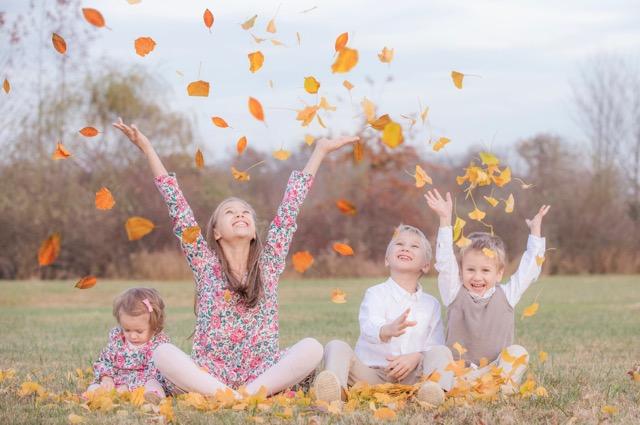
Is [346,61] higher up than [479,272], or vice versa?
[346,61]

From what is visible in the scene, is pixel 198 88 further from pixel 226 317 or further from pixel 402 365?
pixel 402 365

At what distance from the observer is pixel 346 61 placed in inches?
164

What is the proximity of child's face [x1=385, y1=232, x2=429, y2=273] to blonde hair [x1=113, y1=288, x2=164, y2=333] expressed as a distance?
1.41 meters

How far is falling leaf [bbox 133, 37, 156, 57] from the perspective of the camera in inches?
191

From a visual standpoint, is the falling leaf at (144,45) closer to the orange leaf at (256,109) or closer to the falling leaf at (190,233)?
the orange leaf at (256,109)

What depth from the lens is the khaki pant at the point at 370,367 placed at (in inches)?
193

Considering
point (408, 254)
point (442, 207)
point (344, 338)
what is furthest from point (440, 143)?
point (344, 338)

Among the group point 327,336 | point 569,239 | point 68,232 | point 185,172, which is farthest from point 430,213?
point 327,336

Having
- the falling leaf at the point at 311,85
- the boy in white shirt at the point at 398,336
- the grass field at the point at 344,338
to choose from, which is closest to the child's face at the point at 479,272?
the boy in white shirt at the point at 398,336

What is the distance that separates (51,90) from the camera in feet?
80.4

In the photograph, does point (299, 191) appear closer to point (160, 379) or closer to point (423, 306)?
point (423, 306)

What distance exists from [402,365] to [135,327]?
1.61m

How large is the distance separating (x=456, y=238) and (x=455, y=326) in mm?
666

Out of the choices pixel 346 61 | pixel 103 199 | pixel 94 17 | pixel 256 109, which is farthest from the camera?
pixel 103 199
